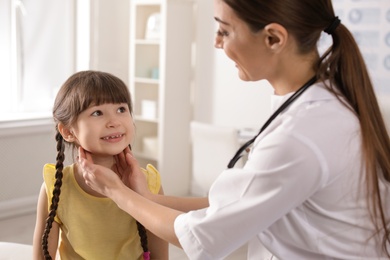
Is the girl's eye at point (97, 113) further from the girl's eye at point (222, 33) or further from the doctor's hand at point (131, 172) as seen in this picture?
the girl's eye at point (222, 33)

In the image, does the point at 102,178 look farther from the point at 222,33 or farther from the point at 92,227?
the point at 222,33

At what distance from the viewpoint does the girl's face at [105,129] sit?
1.57m

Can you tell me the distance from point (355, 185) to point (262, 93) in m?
3.65

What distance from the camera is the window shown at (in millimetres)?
4688

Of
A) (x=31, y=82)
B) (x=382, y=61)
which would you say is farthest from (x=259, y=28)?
(x=31, y=82)

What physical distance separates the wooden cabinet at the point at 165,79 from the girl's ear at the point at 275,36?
12.3 feet

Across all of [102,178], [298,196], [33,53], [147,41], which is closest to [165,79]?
[147,41]

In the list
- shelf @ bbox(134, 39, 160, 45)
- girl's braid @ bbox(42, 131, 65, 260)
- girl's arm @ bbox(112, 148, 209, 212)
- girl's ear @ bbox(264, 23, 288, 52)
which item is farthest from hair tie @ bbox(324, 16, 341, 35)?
shelf @ bbox(134, 39, 160, 45)

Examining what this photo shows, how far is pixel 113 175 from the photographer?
1420mm

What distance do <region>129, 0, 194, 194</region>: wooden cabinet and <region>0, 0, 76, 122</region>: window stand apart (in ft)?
1.88

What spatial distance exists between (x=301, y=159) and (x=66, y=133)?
799 mm

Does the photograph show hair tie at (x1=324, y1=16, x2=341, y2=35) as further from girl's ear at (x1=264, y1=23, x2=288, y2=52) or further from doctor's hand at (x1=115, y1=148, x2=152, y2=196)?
doctor's hand at (x1=115, y1=148, x2=152, y2=196)

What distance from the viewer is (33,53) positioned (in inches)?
191

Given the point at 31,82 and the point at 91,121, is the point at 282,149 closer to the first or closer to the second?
the point at 91,121
